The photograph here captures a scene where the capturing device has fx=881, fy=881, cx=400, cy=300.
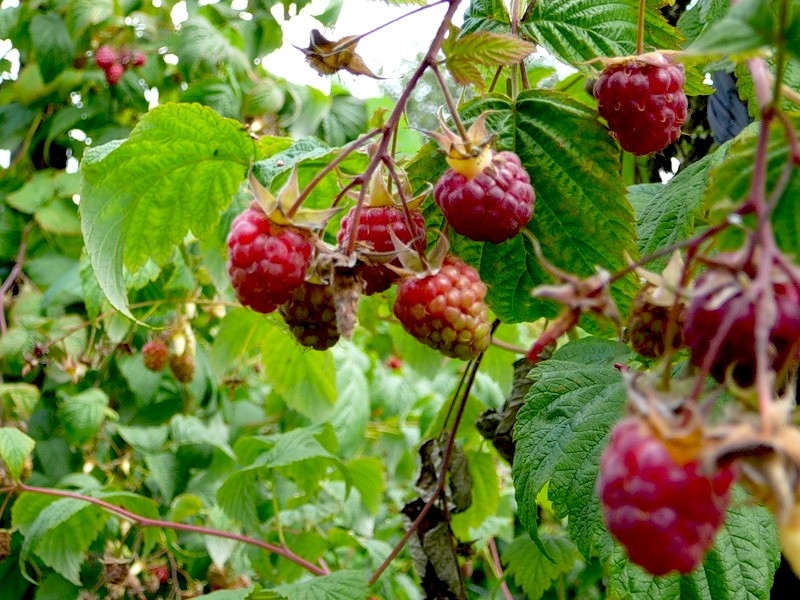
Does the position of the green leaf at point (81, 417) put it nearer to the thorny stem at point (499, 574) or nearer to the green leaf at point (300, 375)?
the green leaf at point (300, 375)

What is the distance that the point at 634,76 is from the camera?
78 cm

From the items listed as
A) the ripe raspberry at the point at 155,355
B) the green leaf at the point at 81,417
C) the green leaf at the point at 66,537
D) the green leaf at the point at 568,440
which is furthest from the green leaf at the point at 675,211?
the green leaf at the point at 81,417

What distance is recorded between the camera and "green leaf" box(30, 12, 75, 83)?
93.4 inches

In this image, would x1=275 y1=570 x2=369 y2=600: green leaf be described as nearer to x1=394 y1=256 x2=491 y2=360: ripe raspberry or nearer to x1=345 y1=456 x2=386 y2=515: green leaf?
x1=345 y1=456 x2=386 y2=515: green leaf

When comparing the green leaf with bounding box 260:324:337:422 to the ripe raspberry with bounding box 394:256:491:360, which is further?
the green leaf with bounding box 260:324:337:422

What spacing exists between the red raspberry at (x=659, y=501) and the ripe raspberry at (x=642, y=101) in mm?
479

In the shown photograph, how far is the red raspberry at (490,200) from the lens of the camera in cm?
71

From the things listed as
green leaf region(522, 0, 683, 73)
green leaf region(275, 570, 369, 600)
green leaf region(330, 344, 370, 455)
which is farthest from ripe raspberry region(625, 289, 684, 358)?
green leaf region(330, 344, 370, 455)

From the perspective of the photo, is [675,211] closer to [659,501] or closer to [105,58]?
[659,501]

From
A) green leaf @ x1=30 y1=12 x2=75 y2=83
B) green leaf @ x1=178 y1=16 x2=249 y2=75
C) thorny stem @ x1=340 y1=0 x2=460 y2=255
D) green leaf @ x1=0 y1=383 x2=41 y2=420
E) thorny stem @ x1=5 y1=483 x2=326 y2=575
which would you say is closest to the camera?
thorny stem @ x1=340 y1=0 x2=460 y2=255

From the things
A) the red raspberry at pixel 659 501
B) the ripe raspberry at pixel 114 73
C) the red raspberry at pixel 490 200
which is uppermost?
the red raspberry at pixel 659 501

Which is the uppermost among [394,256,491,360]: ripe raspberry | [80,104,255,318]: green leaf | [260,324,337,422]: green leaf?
[394,256,491,360]: ripe raspberry

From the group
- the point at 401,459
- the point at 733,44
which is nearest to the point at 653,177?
the point at 733,44

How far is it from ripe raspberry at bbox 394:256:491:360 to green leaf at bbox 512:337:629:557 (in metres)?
0.17
